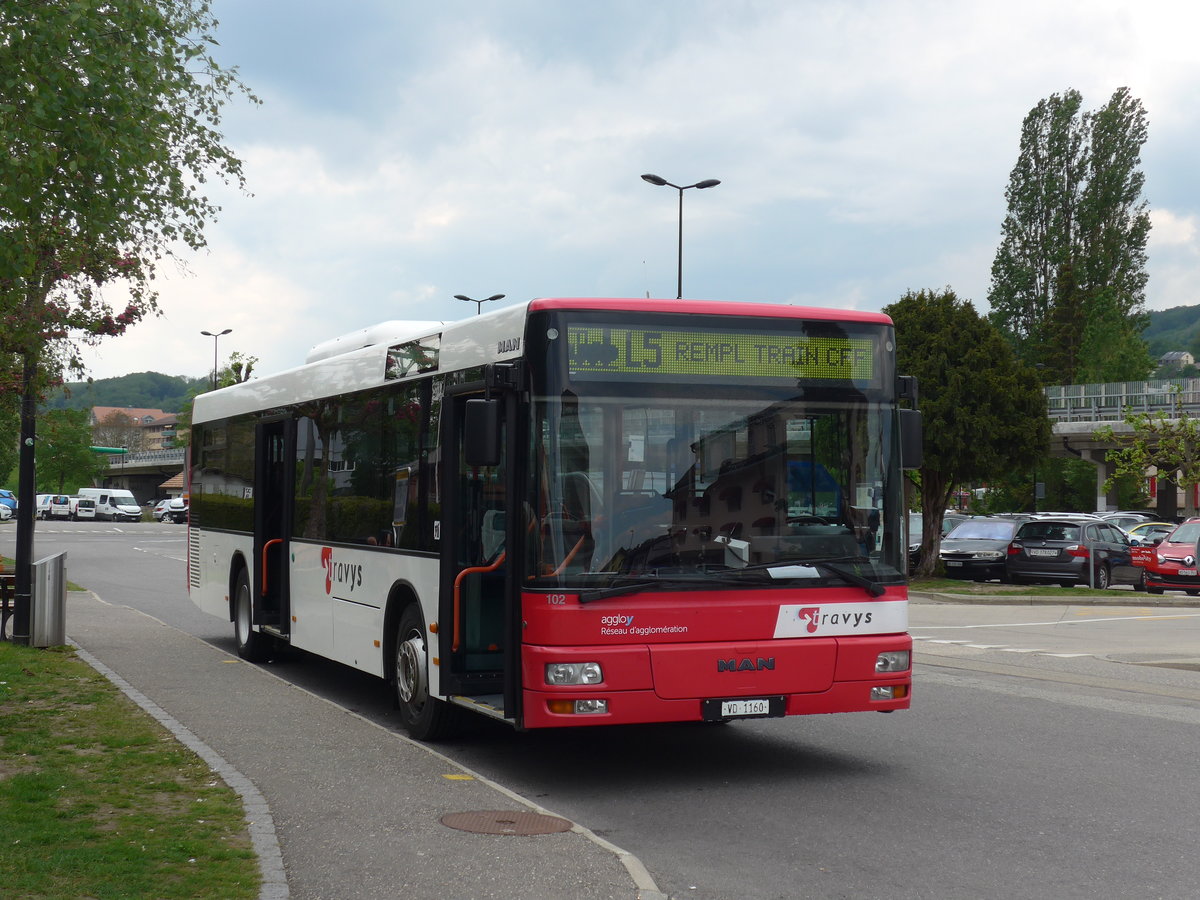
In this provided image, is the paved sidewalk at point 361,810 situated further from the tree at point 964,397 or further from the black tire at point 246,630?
the tree at point 964,397

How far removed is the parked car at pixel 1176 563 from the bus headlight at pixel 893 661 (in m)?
23.8

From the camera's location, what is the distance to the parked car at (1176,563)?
100 ft

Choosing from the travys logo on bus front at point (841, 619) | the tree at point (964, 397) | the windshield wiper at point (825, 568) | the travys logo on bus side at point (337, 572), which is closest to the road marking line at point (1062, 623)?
the tree at point (964, 397)

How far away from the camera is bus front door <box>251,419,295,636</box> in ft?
44.1

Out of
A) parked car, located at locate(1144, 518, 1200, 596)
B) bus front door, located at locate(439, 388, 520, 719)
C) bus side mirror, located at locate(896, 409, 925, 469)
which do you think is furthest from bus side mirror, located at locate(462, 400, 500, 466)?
parked car, located at locate(1144, 518, 1200, 596)

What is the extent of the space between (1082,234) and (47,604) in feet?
232

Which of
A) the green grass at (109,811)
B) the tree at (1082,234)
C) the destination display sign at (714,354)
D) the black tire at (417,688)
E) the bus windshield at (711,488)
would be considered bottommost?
the green grass at (109,811)

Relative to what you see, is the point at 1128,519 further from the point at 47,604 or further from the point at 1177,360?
the point at 1177,360

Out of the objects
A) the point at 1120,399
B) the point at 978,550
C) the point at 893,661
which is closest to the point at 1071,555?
the point at 978,550

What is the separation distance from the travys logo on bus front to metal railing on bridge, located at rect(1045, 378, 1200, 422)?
5020 cm

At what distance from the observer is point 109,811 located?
702 cm

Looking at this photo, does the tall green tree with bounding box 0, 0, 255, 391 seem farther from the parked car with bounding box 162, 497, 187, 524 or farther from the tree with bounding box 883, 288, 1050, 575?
the parked car with bounding box 162, 497, 187, 524

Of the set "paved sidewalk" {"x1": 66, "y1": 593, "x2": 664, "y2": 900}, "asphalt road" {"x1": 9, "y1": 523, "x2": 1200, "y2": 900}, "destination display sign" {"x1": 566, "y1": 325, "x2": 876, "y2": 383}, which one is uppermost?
"destination display sign" {"x1": 566, "y1": 325, "x2": 876, "y2": 383}

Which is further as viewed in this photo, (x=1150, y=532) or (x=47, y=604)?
(x=1150, y=532)
